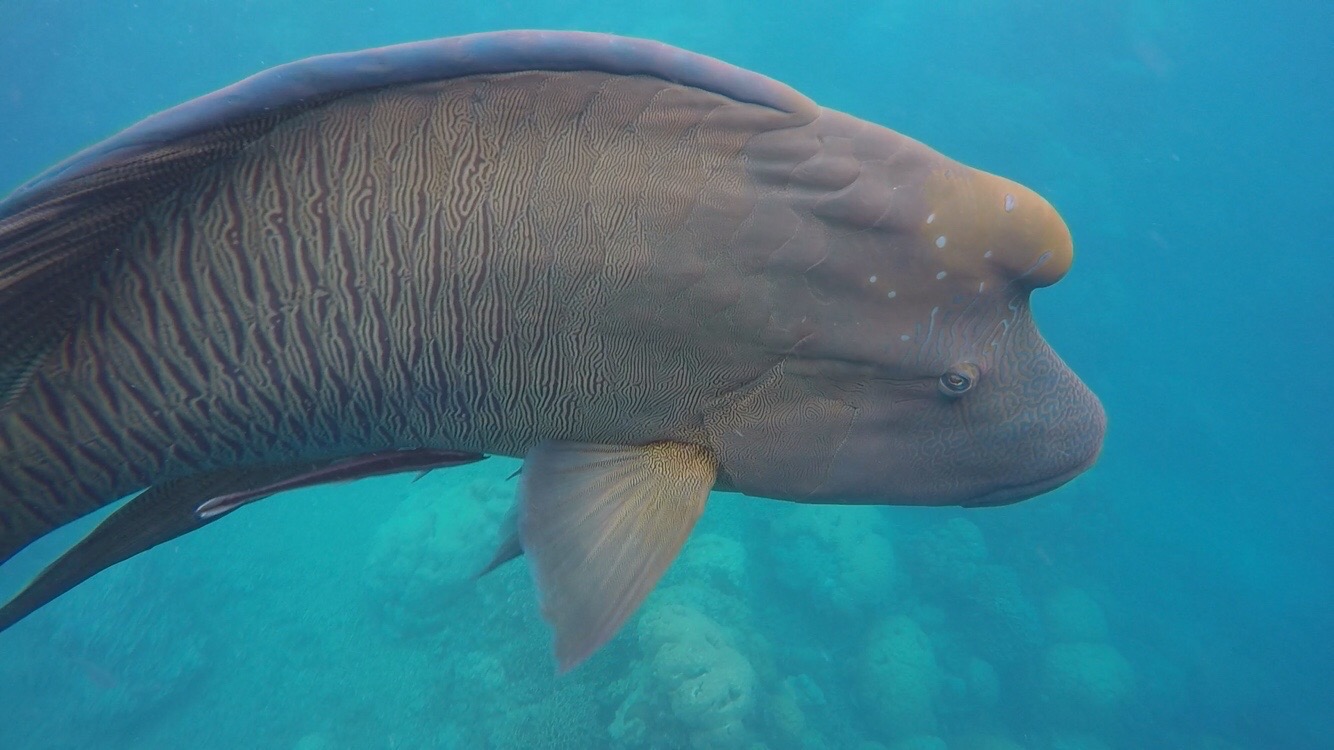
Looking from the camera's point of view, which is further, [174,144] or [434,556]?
[434,556]

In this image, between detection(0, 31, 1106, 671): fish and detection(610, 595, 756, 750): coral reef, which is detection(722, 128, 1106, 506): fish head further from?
detection(610, 595, 756, 750): coral reef

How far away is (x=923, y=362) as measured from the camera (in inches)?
71.6

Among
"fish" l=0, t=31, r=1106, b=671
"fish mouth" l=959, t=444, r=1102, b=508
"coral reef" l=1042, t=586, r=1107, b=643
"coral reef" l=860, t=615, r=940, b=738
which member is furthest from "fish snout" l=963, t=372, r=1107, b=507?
"coral reef" l=1042, t=586, r=1107, b=643

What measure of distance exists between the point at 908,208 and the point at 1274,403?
159 feet

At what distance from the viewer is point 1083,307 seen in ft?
92.4

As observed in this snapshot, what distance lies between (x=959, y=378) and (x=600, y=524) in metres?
1.08

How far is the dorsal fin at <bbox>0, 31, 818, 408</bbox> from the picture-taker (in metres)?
1.31

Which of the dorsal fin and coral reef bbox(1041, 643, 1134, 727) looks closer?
the dorsal fin

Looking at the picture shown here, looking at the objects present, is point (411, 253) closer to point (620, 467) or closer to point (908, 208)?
point (620, 467)

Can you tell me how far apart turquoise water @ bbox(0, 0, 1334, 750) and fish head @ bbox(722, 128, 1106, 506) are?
8.46m

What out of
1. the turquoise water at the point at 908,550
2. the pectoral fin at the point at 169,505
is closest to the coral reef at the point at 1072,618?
the turquoise water at the point at 908,550

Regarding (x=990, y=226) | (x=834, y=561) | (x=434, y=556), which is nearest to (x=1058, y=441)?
(x=990, y=226)

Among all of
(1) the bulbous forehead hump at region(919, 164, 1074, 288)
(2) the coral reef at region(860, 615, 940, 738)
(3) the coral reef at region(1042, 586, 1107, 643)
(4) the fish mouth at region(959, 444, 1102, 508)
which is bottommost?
(3) the coral reef at region(1042, 586, 1107, 643)

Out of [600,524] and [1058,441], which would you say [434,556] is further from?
[1058,441]
